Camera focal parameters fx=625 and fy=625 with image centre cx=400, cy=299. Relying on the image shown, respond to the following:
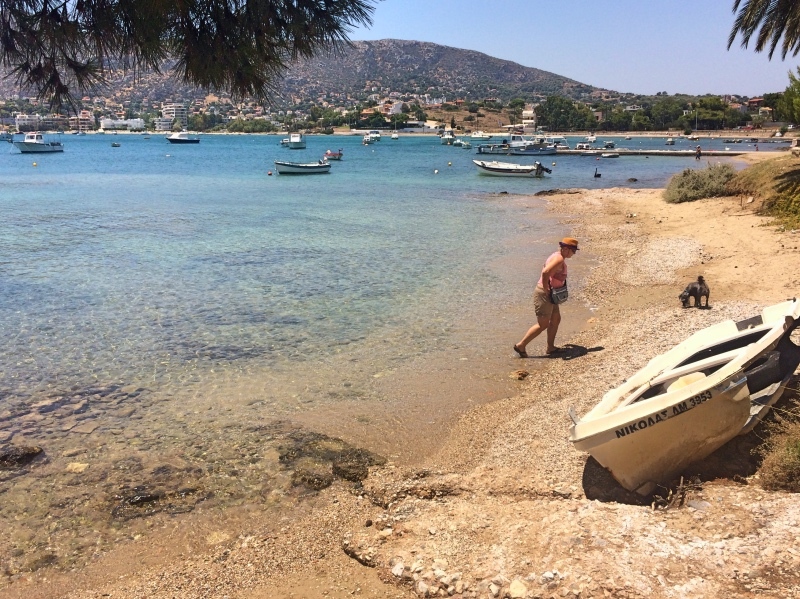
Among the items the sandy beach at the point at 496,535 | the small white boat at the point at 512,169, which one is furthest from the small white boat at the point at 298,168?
the sandy beach at the point at 496,535

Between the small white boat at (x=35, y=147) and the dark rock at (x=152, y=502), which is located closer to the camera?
the dark rock at (x=152, y=502)

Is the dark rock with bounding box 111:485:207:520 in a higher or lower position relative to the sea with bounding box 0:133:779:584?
lower

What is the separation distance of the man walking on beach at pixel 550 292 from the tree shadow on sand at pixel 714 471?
390cm

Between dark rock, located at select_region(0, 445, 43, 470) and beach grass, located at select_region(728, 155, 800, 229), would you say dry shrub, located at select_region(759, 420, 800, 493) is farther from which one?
beach grass, located at select_region(728, 155, 800, 229)

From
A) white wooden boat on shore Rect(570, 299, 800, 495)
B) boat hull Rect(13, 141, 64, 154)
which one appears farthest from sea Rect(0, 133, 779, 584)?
boat hull Rect(13, 141, 64, 154)

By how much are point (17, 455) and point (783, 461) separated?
303 inches

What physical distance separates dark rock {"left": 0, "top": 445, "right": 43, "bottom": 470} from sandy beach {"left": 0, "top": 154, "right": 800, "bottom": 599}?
2147mm

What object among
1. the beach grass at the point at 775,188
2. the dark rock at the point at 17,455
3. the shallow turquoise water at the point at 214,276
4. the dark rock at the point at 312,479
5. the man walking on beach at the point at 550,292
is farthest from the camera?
the beach grass at the point at 775,188

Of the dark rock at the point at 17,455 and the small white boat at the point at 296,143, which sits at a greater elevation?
the small white boat at the point at 296,143

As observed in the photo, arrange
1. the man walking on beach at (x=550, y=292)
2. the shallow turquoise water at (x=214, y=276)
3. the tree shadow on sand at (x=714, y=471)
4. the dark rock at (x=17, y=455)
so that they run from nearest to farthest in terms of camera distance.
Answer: the tree shadow on sand at (x=714, y=471)
the dark rock at (x=17, y=455)
the man walking on beach at (x=550, y=292)
the shallow turquoise water at (x=214, y=276)

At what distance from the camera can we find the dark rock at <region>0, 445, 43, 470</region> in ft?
22.8

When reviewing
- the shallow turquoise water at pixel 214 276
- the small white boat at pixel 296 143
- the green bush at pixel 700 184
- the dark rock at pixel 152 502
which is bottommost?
the dark rock at pixel 152 502

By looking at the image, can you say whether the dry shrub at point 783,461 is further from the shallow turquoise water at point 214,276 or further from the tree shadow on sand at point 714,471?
the shallow turquoise water at point 214,276

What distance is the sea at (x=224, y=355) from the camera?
6.55 metres
